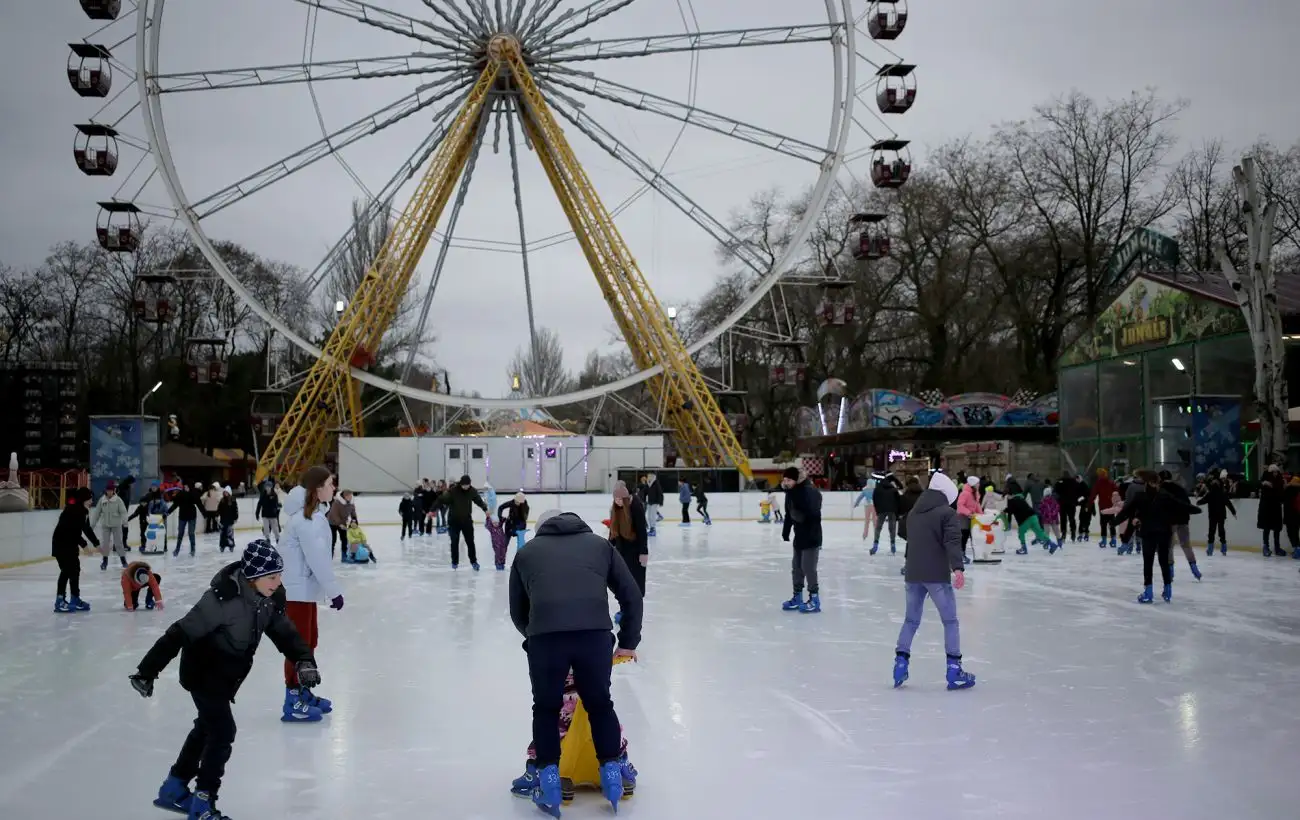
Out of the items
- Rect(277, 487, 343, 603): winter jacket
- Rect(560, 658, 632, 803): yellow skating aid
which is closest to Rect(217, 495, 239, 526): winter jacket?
Rect(277, 487, 343, 603): winter jacket

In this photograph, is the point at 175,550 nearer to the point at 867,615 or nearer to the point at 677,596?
the point at 677,596

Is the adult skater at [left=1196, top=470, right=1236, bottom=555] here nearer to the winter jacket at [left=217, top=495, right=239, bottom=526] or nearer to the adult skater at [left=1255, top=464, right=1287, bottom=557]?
the adult skater at [left=1255, top=464, right=1287, bottom=557]

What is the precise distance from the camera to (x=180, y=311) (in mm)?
49250

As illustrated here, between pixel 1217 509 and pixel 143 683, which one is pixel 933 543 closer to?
pixel 143 683

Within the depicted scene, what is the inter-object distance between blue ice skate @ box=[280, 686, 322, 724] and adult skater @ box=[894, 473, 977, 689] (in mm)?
3619

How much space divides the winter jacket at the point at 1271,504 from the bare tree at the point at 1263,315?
14.8 ft

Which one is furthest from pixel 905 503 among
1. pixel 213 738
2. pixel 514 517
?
pixel 213 738

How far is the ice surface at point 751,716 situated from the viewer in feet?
18.0

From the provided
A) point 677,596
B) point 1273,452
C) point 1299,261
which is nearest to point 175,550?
point 677,596

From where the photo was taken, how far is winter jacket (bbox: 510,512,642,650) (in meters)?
5.06

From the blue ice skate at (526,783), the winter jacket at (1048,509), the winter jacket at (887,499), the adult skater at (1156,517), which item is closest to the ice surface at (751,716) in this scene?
the blue ice skate at (526,783)

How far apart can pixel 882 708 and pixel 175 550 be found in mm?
17767

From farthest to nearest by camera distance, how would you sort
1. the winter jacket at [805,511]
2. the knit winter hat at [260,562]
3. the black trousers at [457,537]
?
the black trousers at [457,537] → the winter jacket at [805,511] → the knit winter hat at [260,562]

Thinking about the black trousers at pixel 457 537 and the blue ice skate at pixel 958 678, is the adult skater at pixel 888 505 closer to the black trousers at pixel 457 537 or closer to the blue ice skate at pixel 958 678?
the black trousers at pixel 457 537
